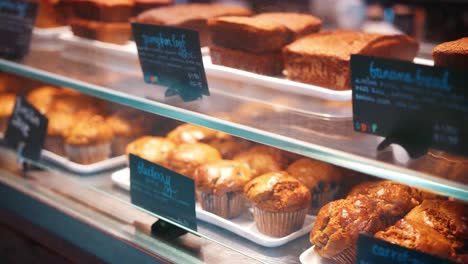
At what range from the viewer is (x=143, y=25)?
159cm

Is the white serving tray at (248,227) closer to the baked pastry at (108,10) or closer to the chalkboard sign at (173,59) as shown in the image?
the chalkboard sign at (173,59)

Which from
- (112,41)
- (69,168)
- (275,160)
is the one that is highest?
(112,41)

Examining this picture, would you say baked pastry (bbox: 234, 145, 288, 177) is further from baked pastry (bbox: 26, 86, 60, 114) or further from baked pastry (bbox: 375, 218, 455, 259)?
baked pastry (bbox: 26, 86, 60, 114)

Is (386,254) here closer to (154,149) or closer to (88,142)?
(154,149)

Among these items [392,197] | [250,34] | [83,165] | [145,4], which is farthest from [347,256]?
[145,4]

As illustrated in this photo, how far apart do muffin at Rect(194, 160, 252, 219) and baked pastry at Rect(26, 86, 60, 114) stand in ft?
3.06

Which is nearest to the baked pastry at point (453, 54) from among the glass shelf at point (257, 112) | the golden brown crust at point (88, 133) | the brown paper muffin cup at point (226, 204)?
the glass shelf at point (257, 112)

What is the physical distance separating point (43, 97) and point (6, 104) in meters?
0.17

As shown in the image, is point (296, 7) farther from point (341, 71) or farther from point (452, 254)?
point (452, 254)

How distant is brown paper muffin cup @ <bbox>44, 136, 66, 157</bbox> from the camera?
7.23ft

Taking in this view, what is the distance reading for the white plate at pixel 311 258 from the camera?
4.58 ft

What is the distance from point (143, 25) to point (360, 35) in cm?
58

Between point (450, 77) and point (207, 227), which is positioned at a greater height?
point (450, 77)

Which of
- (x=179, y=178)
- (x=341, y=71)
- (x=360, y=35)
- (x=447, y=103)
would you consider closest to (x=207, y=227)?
(x=179, y=178)
